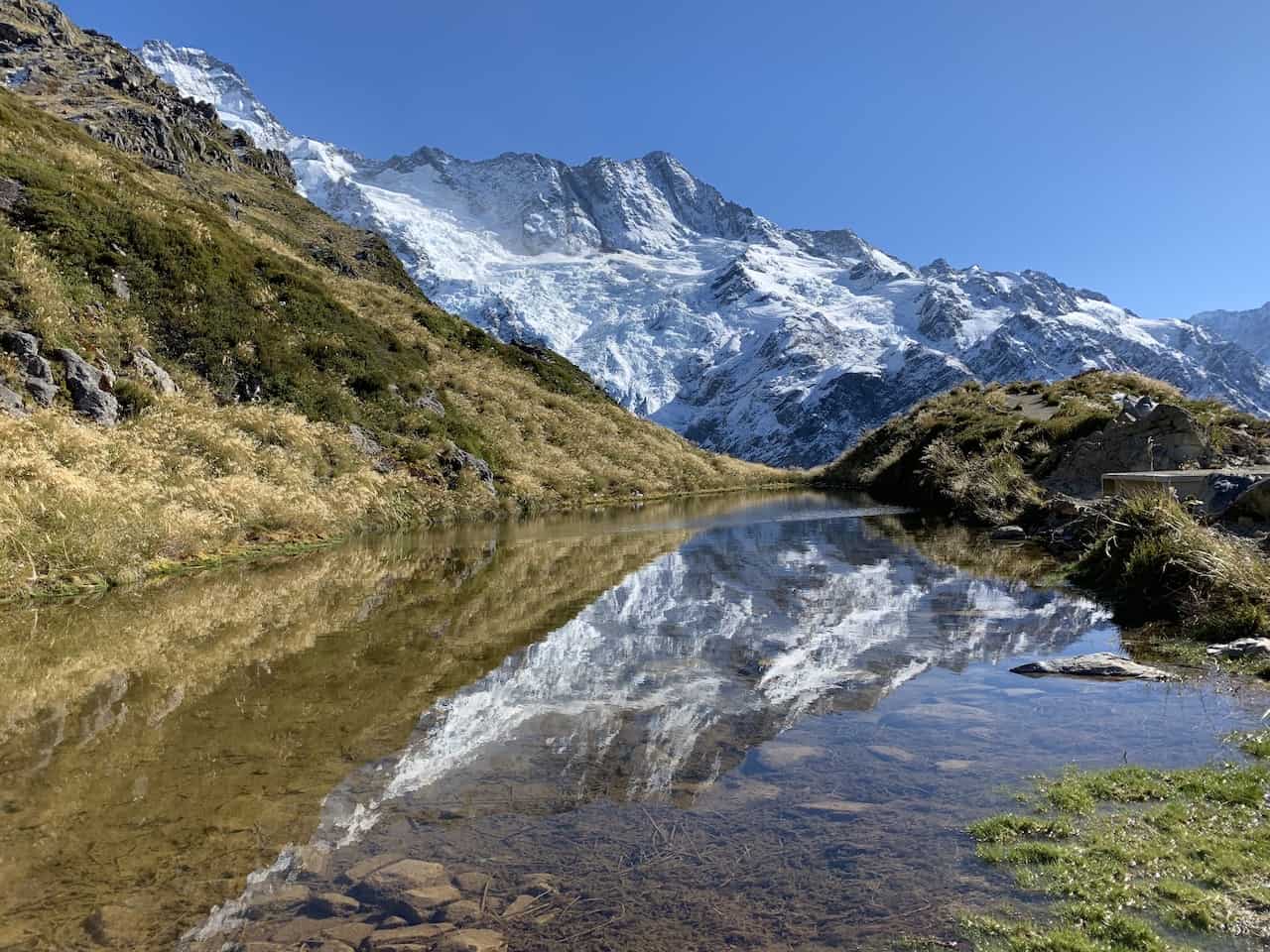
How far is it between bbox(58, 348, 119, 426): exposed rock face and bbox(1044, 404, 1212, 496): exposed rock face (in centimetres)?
2629

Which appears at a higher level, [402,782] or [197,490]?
[197,490]

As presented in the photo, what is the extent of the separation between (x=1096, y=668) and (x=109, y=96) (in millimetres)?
100129

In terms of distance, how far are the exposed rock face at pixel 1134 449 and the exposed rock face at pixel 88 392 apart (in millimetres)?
26291

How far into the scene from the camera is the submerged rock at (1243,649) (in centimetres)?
764

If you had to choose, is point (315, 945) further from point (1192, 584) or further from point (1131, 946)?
point (1192, 584)

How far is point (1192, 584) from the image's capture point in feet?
32.8

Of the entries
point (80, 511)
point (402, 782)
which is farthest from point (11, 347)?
point (402, 782)

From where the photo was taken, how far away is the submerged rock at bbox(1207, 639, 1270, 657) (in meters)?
7.64

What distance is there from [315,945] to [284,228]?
68454mm

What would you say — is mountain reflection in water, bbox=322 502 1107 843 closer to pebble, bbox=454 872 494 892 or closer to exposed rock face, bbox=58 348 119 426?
Answer: pebble, bbox=454 872 494 892

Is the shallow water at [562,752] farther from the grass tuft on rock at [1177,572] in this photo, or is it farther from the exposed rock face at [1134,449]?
the exposed rock face at [1134,449]

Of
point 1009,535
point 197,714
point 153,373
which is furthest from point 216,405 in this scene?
point 1009,535

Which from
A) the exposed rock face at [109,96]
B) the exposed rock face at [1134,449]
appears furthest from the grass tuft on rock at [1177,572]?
the exposed rock face at [109,96]

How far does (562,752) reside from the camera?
631 cm
